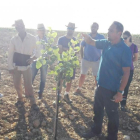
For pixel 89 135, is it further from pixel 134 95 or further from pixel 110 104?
pixel 134 95

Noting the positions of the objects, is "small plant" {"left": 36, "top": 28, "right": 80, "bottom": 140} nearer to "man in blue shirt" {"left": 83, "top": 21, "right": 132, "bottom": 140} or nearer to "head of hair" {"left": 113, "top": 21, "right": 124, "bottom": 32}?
"man in blue shirt" {"left": 83, "top": 21, "right": 132, "bottom": 140}

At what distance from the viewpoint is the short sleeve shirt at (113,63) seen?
3.04m

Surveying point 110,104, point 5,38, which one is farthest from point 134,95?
point 5,38

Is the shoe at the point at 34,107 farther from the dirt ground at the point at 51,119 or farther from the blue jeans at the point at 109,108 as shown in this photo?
the blue jeans at the point at 109,108

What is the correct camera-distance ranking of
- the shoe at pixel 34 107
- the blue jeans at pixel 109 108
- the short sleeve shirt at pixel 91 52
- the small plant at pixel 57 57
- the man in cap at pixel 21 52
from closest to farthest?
the small plant at pixel 57 57 → the blue jeans at pixel 109 108 → the man in cap at pixel 21 52 → the shoe at pixel 34 107 → the short sleeve shirt at pixel 91 52

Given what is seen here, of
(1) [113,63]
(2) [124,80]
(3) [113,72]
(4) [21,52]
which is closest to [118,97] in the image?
(2) [124,80]

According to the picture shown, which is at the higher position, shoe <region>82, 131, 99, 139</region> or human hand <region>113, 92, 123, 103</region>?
human hand <region>113, 92, 123, 103</region>

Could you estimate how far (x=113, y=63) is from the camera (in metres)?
3.17

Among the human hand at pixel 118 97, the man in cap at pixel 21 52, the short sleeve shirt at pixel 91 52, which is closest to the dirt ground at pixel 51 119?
the man in cap at pixel 21 52

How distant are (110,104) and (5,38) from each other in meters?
16.2

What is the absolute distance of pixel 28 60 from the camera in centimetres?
442

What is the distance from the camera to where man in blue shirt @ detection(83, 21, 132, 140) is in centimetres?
307

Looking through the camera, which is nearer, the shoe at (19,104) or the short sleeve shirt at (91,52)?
the shoe at (19,104)

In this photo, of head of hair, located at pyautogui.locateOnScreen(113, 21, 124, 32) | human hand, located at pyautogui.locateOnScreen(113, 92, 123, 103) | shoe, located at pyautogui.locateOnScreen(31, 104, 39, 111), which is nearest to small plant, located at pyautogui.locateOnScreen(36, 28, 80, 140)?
head of hair, located at pyautogui.locateOnScreen(113, 21, 124, 32)
